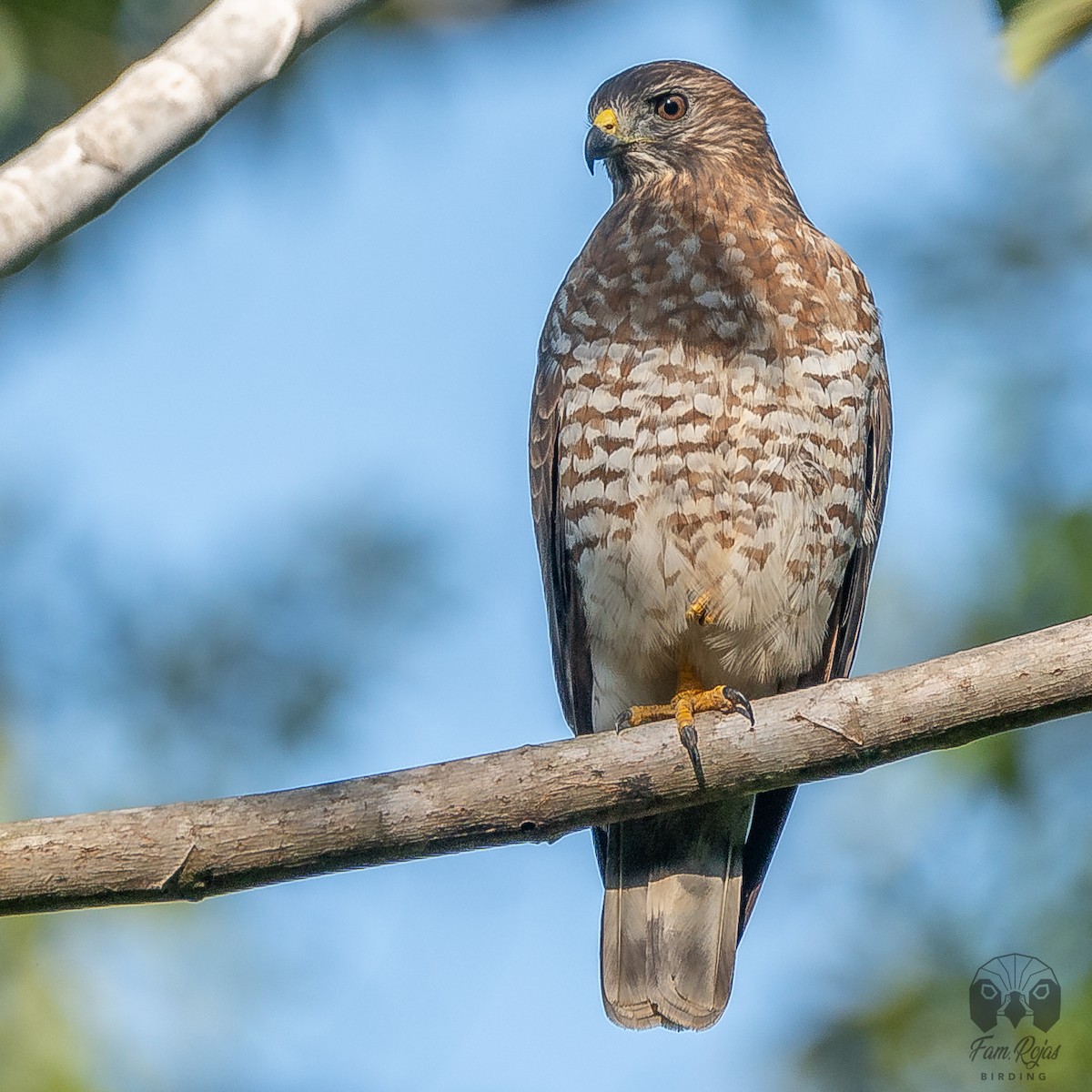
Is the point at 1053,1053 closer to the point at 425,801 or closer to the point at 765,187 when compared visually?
the point at 425,801

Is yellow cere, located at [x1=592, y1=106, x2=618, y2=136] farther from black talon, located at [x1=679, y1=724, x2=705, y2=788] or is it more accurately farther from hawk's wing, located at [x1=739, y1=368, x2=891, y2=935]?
black talon, located at [x1=679, y1=724, x2=705, y2=788]

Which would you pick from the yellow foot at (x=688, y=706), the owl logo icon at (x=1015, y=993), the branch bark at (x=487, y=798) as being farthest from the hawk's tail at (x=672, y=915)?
the branch bark at (x=487, y=798)

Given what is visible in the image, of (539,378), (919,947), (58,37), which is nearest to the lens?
(539,378)

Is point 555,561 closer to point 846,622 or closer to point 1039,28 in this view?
point 846,622

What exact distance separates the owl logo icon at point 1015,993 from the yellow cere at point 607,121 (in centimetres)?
291

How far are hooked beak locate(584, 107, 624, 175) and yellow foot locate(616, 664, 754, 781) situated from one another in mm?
1691

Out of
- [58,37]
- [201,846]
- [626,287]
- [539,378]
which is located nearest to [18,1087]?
[201,846]

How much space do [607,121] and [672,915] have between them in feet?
8.14

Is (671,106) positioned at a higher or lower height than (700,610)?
higher

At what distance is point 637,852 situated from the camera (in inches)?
168

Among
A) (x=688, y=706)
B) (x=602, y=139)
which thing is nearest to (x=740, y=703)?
(x=688, y=706)

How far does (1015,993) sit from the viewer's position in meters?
4.59

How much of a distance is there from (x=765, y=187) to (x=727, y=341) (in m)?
0.83

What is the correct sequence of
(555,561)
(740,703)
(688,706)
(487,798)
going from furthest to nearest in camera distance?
(555,561)
(688,706)
(740,703)
(487,798)
